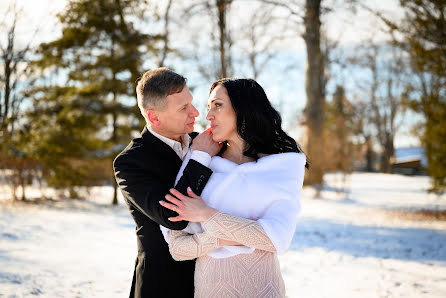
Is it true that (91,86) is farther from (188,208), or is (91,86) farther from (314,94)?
(188,208)

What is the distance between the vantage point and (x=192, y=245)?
2.31 m

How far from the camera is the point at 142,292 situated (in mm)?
2615

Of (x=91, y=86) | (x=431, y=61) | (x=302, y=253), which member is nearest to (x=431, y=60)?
(x=431, y=61)

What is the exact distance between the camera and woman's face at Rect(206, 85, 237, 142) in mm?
2547

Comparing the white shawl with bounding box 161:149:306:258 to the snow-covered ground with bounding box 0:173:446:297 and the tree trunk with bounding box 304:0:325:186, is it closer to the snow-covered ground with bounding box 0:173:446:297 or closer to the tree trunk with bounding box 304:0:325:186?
the snow-covered ground with bounding box 0:173:446:297

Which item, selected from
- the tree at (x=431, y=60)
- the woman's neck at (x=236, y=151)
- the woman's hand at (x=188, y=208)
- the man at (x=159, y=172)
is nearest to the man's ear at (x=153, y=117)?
the man at (x=159, y=172)

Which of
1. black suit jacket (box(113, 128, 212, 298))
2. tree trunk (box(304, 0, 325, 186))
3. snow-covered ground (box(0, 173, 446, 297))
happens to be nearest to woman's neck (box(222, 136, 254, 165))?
black suit jacket (box(113, 128, 212, 298))

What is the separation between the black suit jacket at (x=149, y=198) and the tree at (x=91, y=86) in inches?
523

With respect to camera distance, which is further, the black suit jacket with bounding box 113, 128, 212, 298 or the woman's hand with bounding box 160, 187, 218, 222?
the black suit jacket with bounding box 113, 128, 212, 298

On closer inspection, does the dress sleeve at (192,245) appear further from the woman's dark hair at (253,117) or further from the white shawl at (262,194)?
the woman's dark hair at (253,117)

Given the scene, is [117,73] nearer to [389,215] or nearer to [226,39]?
[226,39]

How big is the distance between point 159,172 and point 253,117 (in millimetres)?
625

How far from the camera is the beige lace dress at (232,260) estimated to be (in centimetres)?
224

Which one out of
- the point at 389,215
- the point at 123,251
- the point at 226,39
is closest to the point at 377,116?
the point at 226,39
